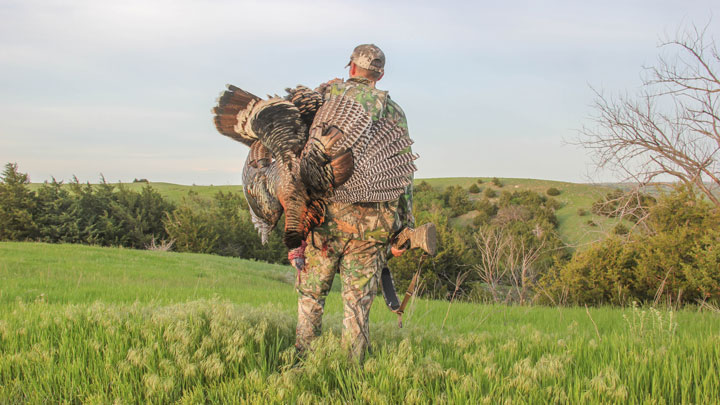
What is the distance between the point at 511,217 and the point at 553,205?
547 inches

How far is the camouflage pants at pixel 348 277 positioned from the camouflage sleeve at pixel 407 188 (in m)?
0.33

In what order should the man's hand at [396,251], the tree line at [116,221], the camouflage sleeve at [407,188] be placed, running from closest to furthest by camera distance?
the camouflage sleeve at [407,188], the man's hand at [396,251], the tree line at [116,221]

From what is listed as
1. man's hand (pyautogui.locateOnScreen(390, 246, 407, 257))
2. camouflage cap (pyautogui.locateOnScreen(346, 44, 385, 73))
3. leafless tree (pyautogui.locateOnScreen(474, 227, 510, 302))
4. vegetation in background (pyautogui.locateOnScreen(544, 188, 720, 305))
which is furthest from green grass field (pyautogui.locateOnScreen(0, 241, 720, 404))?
vegetation in background (pyautogui.locateOnScreen(544, 188, 720, 305))

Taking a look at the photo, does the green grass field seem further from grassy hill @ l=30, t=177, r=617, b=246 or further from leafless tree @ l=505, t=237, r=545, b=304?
grassy hill @ l=30, t=177, r=617, b=246

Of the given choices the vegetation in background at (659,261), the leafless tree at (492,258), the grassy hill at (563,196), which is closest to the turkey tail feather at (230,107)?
the leafless tree at (492,258)

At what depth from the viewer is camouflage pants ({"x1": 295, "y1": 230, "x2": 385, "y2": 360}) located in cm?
416

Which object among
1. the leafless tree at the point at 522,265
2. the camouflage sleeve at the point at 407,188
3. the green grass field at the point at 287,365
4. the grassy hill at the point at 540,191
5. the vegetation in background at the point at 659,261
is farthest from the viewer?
the grassy hill at the point at 540,191

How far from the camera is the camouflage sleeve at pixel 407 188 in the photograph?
398 centimetres

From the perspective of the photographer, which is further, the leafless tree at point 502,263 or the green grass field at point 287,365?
the leafless tree at point 502,263

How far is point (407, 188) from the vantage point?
4.14 meters

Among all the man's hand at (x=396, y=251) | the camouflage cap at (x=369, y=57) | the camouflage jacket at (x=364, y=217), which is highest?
the camouflage cap at (x=369, y=57)

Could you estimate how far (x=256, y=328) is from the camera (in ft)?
16.0

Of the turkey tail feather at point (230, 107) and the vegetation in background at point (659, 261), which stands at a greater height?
the turkey tail feather at point (230, 107)

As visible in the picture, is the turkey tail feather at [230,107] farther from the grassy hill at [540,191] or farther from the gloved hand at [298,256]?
the grassy hill at [540,191]
